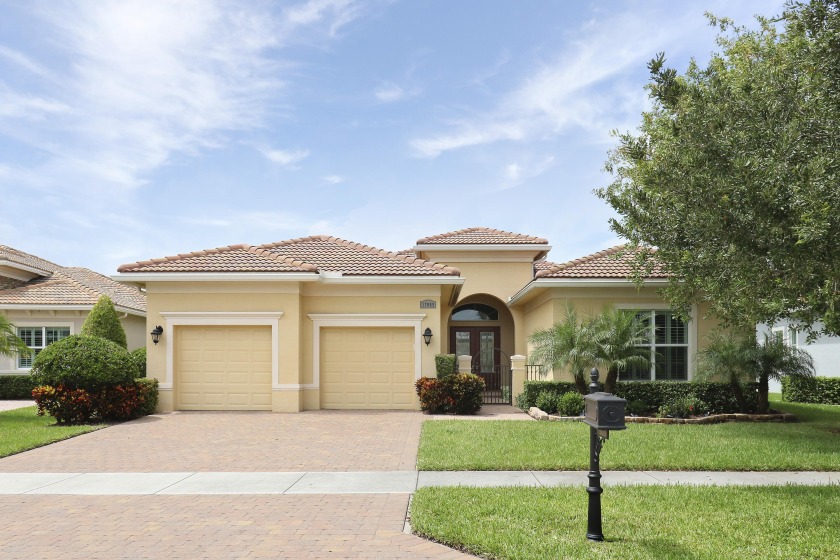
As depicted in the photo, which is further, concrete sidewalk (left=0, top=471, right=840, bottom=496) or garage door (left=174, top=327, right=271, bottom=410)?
garage door (left=174, top=327, right=271, bottom=410)

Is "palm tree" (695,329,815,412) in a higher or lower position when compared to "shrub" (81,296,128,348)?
lower

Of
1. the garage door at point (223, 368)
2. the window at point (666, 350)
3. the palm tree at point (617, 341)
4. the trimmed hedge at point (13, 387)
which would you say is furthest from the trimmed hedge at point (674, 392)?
the trimmed hedge at point (13, 387)

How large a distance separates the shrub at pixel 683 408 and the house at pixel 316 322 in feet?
4.75

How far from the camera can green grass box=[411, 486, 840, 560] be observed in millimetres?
5949

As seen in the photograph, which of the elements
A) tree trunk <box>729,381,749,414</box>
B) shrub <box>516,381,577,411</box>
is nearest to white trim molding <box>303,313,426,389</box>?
shrub <box>516,381,577,411</box>

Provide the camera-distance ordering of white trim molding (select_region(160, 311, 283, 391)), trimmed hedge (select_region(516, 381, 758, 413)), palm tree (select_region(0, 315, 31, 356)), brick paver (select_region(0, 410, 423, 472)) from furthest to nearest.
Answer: palm tree (select_region(0, 315, 31, 356)) < white trim molding (select_region(160, 311, 283, 391)) < trimmed hedge (select_region(516, 381, 758, 413)) < brick paver (select_region(0, 410, 423, 472))

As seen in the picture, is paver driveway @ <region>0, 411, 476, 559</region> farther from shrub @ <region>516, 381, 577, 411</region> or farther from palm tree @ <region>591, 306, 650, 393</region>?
palm tree @ <region>591, 306, 650, 393</region>

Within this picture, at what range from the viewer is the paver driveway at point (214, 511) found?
20.1ft

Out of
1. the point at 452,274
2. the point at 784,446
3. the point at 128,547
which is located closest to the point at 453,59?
the point at 452,274

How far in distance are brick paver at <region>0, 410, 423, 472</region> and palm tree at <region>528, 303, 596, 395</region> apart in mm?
3476

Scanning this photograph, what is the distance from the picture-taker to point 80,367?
15.3 metres

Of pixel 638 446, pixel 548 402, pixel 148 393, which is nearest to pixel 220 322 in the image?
pixel 148 393

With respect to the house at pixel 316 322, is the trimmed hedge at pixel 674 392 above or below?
below

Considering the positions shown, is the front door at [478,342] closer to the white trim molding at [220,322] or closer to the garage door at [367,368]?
the garage door at [367,368]
